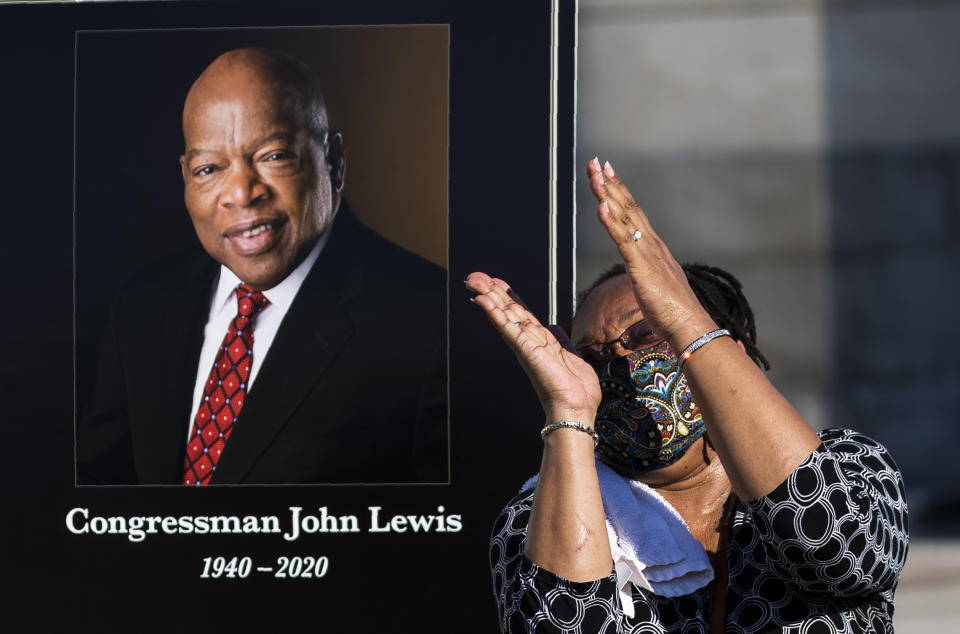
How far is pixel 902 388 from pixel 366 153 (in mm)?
5406

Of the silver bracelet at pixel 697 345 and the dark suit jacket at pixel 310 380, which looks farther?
the dark suit jacket at pixel 310 380

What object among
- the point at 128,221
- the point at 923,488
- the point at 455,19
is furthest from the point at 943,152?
the point at 128,221

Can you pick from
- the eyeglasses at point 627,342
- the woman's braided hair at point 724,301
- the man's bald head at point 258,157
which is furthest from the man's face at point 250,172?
the eyeglasses at point 627,342

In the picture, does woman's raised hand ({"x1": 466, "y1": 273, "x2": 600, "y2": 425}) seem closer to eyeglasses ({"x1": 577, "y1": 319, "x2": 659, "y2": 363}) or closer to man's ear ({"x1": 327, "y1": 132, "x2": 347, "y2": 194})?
eyeglasses ({"x1": 577, "y1": 319, "x2": 659, "y2": 363})

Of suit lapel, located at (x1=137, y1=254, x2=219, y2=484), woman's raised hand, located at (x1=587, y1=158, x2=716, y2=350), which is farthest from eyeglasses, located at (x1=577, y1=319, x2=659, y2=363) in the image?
suit lapel, located at (x1=137, y1=254, x2=219, y2=484)

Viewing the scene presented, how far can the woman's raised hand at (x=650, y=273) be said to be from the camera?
183cm

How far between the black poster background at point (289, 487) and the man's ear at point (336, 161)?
0.92 feet

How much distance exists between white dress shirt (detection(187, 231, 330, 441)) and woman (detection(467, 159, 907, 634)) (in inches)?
36.3

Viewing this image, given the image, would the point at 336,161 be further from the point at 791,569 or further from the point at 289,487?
the point at 791,569

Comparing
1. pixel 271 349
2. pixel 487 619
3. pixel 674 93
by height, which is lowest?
pixel 487 619

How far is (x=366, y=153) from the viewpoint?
9.33 feet

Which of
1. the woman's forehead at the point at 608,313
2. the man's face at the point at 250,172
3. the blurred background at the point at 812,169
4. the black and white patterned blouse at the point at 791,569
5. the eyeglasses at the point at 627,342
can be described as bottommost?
the black and white patterned blouse at the point at 791,569

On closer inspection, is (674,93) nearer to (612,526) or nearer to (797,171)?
(797,171)

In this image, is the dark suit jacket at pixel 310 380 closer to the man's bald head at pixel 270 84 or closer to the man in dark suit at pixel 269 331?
the man in dark suit at pixel 269 331
